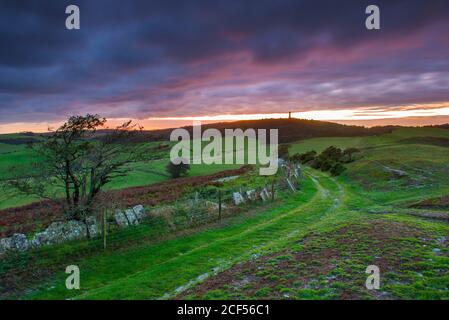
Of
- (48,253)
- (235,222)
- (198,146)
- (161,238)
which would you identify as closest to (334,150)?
(198,146)

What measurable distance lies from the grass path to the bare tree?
19.8 feet

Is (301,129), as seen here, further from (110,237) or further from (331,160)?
(110,237)

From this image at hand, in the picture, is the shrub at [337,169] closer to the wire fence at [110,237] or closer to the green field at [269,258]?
the green field at [269,258]

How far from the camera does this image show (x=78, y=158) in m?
23.6

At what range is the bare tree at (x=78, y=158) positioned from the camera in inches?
883

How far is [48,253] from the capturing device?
720 inches

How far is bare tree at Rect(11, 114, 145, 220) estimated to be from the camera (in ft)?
73.6

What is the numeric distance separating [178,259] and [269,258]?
5154mm

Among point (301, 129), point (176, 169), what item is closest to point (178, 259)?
point (176, 169)

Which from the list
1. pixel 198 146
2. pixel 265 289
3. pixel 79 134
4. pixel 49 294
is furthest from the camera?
pixel 198 146

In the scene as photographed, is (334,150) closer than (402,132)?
Yes

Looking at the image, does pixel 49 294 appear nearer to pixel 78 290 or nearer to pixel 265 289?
pixel 78 290

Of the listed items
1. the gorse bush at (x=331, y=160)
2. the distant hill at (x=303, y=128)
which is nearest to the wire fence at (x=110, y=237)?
the gorse bush at (x=331, y=160)

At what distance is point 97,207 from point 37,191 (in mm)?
4159
